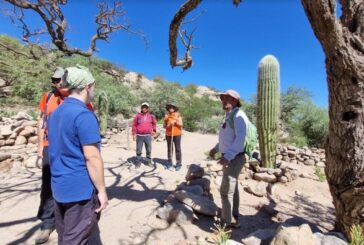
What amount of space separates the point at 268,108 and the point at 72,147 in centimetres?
560

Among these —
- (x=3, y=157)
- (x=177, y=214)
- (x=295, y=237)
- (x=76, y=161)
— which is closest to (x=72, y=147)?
(x=76, y=161)

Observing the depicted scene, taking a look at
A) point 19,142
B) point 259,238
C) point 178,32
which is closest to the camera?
point 259,238

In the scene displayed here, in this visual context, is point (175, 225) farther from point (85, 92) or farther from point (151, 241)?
point (85, 92)

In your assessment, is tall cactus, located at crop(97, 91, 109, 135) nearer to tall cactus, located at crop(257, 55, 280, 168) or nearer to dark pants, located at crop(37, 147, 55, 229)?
tall cactus, located at crop(257, 55, 280, 168)

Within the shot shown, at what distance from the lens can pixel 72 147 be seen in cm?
169

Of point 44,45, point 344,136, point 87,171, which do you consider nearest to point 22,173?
point 44,45

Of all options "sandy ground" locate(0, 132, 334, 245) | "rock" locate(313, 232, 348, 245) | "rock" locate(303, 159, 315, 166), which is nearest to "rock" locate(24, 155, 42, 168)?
"sandy ground" locate(0, 132, 334, 245)

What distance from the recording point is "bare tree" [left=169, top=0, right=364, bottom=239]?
83.8 inches

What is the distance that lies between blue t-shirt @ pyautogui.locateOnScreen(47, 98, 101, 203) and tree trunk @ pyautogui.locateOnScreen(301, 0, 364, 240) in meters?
1.86

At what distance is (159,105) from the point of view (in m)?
17.5

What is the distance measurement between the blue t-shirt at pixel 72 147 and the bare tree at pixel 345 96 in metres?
1.86

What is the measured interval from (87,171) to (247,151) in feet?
6.29

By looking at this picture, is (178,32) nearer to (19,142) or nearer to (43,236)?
(43,236)

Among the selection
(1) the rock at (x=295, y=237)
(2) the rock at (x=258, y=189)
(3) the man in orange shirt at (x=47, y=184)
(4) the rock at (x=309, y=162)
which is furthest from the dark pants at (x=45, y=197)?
(4) the rock at (x=309, y=162)
